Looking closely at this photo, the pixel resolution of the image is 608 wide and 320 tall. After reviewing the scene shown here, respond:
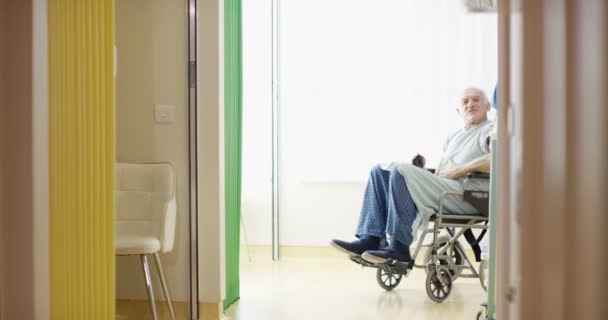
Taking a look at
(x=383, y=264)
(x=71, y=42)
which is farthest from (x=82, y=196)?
(x=383, y=264)

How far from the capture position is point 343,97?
6.43 m

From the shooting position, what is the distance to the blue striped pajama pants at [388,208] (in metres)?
4.58

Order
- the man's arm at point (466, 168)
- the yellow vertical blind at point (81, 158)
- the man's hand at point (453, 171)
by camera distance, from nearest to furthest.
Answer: the yellow vertical blind at point (81, 158) < the man's arm at point (466, 168) < the man's hand at point (453, 171)

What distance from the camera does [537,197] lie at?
122 cm

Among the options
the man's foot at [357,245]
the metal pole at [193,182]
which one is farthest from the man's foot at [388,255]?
the metal pole at [193,182]

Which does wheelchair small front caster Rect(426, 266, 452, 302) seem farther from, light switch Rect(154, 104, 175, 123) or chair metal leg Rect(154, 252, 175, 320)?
light switch Rect(154, 104, 175, 123)

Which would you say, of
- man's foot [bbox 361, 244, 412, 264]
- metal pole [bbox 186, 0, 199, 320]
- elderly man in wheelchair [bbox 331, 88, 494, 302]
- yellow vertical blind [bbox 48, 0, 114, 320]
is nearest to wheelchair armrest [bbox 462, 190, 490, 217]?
elderly man in wheelchair [bbox 331, 88, 494, 302]

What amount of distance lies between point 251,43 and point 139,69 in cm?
263

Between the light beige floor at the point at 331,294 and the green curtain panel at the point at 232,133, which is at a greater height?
the green curtain panel at the point at 232,133

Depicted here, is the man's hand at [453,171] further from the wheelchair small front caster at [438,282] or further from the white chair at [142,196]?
the white chair at [142,196]

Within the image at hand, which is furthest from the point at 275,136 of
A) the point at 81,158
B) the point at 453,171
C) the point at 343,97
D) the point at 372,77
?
the point at 81,158

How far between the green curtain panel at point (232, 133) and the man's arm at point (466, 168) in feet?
4.08

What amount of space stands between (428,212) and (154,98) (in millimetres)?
1682

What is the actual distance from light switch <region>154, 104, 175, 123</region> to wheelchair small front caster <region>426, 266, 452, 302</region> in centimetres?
174
